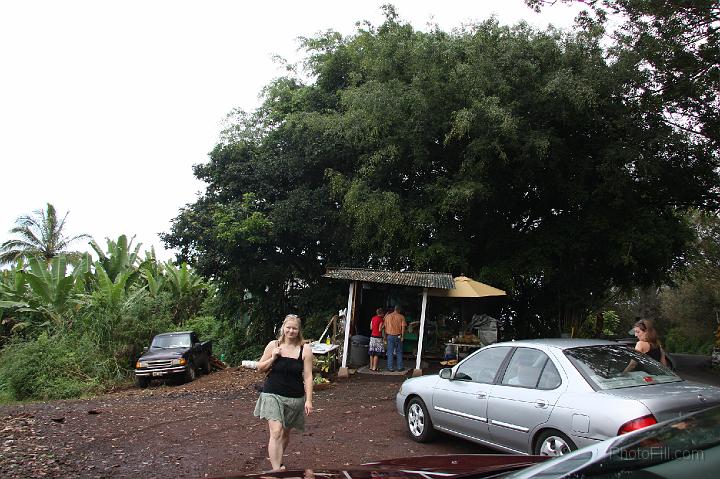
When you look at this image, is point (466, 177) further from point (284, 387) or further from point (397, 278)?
point (284, 387)

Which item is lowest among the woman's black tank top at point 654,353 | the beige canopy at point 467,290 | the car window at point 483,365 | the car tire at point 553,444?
the car tire at point 553,444

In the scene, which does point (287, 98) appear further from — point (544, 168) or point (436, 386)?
point (436, 386)

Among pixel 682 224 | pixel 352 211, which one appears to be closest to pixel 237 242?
pixel 352 211

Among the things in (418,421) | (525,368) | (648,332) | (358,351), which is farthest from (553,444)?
(358,351)

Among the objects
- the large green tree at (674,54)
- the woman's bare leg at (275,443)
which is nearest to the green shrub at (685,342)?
the large green tree at (674,54)

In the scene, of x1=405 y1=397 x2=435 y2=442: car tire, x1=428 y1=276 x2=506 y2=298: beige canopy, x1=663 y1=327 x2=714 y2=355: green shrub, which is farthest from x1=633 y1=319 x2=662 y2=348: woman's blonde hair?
x1=663 y1=327 x2=714 y2=355: green shrub

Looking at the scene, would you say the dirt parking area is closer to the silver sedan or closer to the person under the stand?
the silver sedan

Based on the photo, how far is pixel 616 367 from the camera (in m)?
5.89

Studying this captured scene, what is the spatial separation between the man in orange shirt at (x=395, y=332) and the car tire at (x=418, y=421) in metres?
6.61

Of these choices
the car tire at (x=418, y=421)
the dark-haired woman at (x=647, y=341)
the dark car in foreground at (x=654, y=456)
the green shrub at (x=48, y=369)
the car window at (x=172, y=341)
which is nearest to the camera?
the dark car in foreground at (x=654, y=456)

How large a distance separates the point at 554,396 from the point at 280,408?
2.79 metres

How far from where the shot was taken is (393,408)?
35.0ft

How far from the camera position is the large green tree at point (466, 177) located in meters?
15.4

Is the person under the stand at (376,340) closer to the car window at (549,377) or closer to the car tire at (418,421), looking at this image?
the car tire at (418,421)
